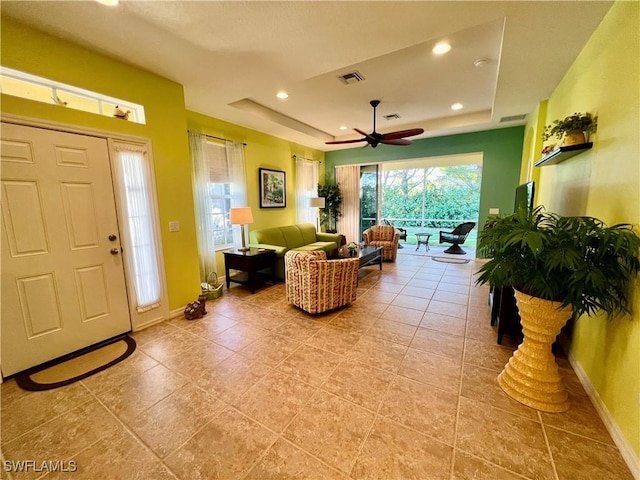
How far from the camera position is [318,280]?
310cm

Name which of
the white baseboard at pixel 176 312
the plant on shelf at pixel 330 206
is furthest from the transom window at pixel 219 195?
the plant on shelf at pixel 330 206

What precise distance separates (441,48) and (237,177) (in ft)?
11.5

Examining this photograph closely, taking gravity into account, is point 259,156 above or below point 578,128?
above

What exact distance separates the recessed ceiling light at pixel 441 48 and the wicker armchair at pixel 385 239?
3728 millimetres

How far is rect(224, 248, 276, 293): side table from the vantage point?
4.01 metres

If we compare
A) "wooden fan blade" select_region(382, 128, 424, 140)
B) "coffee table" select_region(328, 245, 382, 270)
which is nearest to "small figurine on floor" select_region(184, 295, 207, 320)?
"coffee table" select_region(328, 245, 382, 270)

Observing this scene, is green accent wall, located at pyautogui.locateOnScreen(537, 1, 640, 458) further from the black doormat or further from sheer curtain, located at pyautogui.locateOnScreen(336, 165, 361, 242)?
sheer curtain, located at pyautogui.locateOnScreen(336, 165, 361, 242)

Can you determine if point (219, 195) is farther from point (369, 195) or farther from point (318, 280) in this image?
point (369, 195)

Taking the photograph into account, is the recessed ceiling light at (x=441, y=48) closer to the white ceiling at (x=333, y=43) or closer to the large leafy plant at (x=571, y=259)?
the white ceiling at (x=333, y=43)

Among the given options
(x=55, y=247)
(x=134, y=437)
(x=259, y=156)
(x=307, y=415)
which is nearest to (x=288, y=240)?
(x=259, y=156)

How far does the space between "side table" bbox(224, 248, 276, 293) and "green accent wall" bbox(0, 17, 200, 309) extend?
2.43ft

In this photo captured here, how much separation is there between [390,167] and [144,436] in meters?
8.24

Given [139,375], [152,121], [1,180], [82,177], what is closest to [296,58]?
[152,121]

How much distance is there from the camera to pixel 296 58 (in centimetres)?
254
